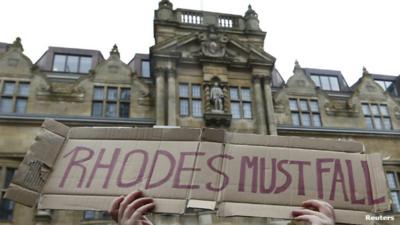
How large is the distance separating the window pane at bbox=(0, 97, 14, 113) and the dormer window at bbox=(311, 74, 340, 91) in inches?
621

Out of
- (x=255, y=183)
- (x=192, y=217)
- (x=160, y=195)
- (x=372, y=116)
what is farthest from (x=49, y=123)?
(x=372, y=116)

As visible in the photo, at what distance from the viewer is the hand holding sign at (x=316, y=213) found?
2537mm

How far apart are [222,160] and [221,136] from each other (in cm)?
20

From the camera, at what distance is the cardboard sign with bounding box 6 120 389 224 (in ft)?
9.20

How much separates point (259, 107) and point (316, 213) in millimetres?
13480

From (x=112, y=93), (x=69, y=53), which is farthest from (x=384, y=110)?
(x=69, y=53)

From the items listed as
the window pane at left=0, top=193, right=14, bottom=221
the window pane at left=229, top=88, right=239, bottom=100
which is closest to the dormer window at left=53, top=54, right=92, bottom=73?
the window pane at left=0, top=193, right=14, bottom=221

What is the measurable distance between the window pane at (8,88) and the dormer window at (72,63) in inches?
129

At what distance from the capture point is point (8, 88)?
15.5 metres

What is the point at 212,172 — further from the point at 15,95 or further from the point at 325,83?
the point at 325,83

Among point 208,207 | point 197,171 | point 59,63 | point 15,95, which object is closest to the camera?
point 208,207

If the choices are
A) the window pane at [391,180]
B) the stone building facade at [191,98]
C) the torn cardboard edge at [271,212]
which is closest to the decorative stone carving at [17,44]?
the stone building facade at [191,98]

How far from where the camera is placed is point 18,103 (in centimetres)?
1516

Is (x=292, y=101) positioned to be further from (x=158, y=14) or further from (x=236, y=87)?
(x=158, y=14)
